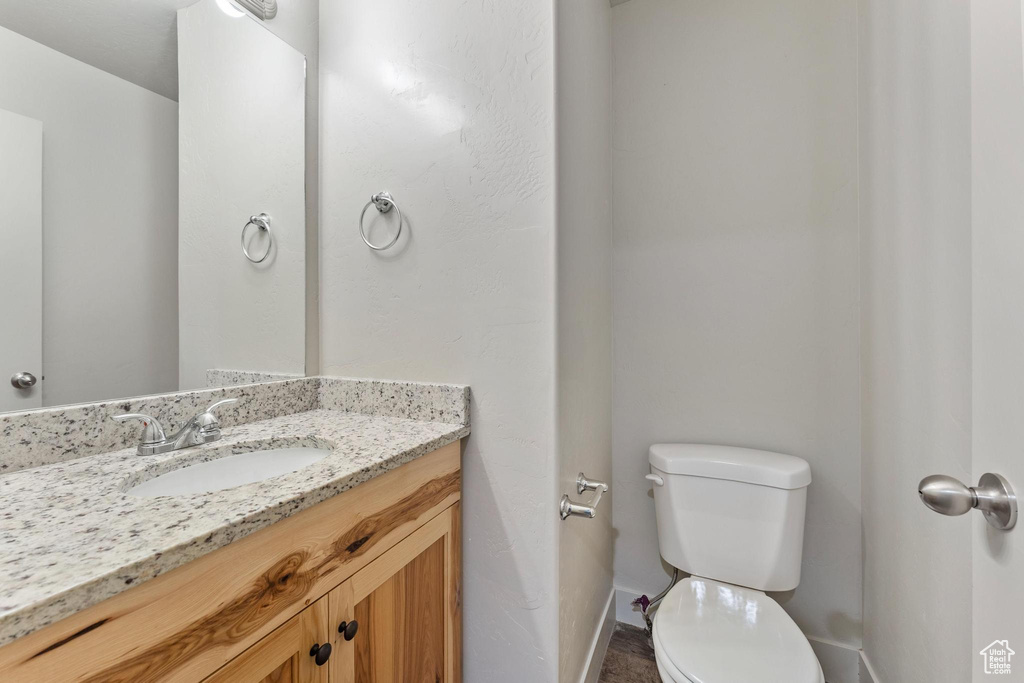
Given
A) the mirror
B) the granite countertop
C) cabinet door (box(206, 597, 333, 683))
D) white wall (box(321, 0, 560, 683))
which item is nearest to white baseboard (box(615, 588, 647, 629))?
white wall (box(321, 0, 560, 683))

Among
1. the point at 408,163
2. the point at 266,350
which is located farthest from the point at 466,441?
the point at 408,163

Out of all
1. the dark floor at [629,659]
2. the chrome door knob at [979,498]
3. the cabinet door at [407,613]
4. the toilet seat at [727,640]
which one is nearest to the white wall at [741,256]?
the dark floor at [629,659]

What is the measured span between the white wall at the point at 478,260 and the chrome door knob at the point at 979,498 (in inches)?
24.2

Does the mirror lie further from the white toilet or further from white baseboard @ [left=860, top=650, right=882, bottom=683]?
white baseboard @ [left=860, top=650, right=882, bottom=683]

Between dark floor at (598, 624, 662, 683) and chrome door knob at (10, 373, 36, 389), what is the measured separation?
1.64 metres

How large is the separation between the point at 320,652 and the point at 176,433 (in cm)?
59

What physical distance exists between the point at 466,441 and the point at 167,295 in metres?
0.77

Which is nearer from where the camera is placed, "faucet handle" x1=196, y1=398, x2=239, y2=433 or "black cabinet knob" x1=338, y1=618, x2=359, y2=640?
"black cabinet knob" x1=338, y1=618, x2=359, y2=640

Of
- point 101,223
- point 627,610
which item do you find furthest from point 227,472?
point 627,610

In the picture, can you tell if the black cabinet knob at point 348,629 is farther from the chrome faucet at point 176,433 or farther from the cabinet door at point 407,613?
the chrome faucet at point 176,433

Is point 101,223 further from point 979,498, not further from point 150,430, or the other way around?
point 979,498

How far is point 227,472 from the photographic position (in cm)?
89

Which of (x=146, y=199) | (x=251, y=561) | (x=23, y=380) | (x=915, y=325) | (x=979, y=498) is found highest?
(x=146, y=199)

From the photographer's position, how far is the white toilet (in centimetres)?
99
